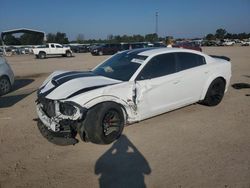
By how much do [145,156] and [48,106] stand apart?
1877 millimetres

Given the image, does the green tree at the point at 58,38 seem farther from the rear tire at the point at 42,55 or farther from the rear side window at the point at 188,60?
the rear side window at the point at 188,60

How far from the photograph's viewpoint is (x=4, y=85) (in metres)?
9.69

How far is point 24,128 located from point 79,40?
92160 millimetres

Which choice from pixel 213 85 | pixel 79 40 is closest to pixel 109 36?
pixel 79 40

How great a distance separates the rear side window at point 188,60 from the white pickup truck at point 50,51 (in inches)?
1068

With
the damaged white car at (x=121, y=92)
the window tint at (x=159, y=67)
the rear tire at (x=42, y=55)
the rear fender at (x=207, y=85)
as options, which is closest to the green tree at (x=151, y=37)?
the rear tire at (x=42, y=55)

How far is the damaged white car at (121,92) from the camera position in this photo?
4.51m

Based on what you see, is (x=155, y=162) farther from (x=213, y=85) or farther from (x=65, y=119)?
(x=213, y=85)

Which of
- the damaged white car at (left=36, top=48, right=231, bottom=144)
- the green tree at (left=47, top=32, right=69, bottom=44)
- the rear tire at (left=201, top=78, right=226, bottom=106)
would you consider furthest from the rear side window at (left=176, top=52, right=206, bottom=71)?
the green tree at (left=47, top=32, right=69, bottom=44)

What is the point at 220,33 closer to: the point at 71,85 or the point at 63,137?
the point at 71,85

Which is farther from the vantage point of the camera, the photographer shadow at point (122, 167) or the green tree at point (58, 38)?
the green tree at point (58, 38)

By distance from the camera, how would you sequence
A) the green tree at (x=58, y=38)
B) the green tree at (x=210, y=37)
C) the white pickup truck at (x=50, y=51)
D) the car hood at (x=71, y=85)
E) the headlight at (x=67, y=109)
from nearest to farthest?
the headlight at (x=67, y=109), the car hood at (x=71, y=85), the white pickup truck at (x=50, y=51), the green tree at (x=58, y=38), the green tree at (x=210, y=37)

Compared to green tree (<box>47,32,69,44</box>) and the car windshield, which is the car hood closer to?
the car windshield

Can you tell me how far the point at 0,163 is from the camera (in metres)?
4.20
